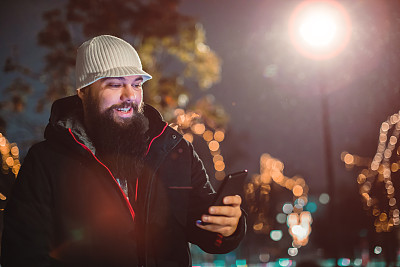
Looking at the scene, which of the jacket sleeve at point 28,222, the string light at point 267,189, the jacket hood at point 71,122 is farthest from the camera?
the string light at point 267,189

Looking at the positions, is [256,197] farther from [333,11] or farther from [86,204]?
[86,204]

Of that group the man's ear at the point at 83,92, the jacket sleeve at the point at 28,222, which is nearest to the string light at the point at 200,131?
the man's ear at the point at 83,92

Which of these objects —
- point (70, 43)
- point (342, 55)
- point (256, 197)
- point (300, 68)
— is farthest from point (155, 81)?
point (256, 197)

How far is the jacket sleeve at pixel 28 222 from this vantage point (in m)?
2.58

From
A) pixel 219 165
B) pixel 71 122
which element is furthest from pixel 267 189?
pixel 71 122

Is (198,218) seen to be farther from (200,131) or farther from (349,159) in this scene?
(349,159)

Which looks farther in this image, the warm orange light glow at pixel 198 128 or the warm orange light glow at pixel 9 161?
the warm orange light glow at pixel 198 128

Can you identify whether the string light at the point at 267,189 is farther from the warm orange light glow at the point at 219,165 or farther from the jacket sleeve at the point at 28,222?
the jacket sleeve at the point at 28,222

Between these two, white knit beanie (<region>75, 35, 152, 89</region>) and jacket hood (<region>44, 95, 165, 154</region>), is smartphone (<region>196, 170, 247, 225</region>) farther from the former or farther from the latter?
white knit beanie (<region>75, 35, 152, 89</region>)

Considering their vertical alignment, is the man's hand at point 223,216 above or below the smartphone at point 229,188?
below

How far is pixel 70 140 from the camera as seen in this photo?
Result: 291cm

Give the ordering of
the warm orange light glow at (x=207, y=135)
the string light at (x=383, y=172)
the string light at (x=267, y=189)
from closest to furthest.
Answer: the string light at (x=383, y=172) → the warm orange light glow at (x=207, y=135) → the string light at (x=267, y=189)

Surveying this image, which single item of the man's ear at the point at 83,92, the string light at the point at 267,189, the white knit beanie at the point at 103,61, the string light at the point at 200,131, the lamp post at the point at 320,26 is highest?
the lamp post at the point at 320,26

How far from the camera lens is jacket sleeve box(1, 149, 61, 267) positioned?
2.58 m
